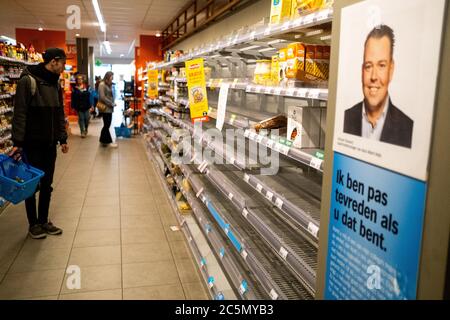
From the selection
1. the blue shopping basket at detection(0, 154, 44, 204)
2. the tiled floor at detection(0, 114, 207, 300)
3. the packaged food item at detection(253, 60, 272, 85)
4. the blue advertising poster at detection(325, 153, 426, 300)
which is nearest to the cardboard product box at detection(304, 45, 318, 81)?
the packaged food item at detection(253, 60, 272, 85)

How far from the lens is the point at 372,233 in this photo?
143cm

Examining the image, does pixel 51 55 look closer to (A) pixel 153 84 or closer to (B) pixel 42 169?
(B) pixel 42 169

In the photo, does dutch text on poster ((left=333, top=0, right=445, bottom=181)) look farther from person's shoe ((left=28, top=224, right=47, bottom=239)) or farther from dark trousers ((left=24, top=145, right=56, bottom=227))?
person's shoe ((left=28, top=224, right=47, bottom=239))

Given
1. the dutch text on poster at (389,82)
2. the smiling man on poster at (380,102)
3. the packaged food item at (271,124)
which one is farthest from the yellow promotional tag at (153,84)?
the smiling man on poster at (380,102)

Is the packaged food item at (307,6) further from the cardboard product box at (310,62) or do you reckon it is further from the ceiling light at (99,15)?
the ceiling light at (99,15)

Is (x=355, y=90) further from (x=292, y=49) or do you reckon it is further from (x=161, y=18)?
(x=161, y=18)

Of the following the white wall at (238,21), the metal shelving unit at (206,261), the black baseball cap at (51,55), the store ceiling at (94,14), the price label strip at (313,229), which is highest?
the store ceiling at (94,14)

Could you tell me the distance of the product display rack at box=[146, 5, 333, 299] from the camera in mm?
1979

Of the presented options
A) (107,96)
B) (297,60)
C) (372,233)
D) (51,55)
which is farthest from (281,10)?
(107,96)

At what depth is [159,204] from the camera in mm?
5891

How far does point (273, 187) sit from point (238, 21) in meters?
3.16

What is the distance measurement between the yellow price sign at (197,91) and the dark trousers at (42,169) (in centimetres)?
172

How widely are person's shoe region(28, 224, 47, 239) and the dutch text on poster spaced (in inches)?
150

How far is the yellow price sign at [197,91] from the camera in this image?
3.67m
